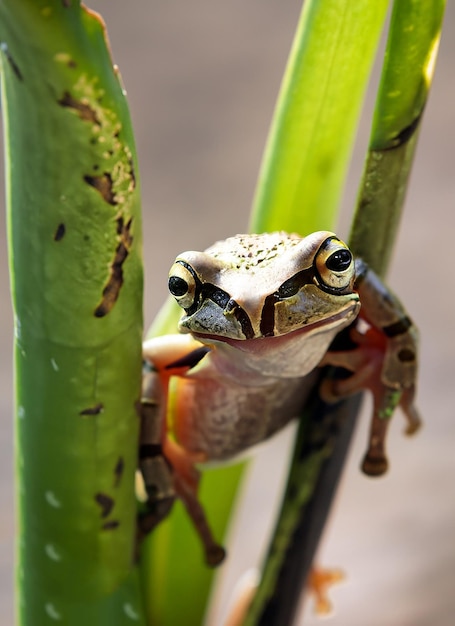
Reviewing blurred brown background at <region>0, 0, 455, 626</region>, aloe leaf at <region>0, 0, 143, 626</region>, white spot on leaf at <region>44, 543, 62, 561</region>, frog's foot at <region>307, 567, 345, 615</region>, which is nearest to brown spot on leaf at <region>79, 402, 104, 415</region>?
aloe leaf at <region>0, 0, 143, 626</region>

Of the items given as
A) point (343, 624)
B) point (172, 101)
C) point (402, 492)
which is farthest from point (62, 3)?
point (172, 101)

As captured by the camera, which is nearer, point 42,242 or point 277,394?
point 42,242

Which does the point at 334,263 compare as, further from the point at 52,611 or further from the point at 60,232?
the point at 52,611

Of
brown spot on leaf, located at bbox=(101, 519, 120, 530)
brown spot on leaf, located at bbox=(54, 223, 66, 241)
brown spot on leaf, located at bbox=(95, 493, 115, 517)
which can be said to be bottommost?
brown spot on leaf, located at bbox=(101, 519, 120, 530)

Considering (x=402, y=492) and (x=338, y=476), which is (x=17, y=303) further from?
(x=402, y=492)

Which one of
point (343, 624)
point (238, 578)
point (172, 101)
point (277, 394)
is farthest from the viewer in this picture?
point (172, 101)

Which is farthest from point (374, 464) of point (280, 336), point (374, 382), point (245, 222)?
point (245, 222)

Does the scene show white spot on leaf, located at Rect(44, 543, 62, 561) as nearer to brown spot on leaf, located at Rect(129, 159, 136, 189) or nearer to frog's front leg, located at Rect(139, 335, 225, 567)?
frog's front leg, located at Rect(139, 335, 225, 567)
